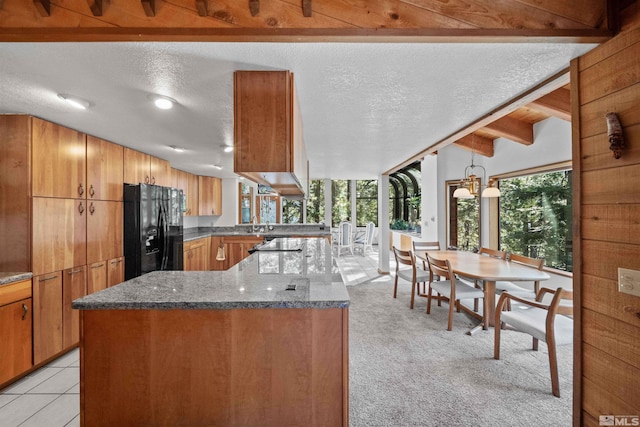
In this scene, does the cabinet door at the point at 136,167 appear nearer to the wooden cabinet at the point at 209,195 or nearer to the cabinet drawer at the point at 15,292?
the cabinet drawer at the point at 15,292

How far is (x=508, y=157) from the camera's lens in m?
4.49

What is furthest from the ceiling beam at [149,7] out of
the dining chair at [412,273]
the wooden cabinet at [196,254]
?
the wooden cabinet at [196,254]

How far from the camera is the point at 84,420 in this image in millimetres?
1354

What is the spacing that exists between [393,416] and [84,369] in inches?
67.7

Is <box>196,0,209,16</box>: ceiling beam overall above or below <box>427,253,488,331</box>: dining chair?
above

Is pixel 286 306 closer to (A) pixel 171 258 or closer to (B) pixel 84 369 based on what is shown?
(B) pixel 84 369

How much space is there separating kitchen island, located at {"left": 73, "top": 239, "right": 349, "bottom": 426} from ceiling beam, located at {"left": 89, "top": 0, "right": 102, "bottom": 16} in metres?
1.27

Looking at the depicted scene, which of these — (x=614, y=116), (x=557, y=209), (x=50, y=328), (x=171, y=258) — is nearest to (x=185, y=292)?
(x=50, y=328)

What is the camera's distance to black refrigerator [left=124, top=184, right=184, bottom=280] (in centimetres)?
A: 340

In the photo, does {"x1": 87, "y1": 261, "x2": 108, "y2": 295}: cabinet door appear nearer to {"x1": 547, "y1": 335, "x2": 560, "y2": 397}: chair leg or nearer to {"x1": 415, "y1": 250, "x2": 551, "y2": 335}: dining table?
{"x1": 415, "y1": 250, "x2": 551, "y2": 335}: dining table

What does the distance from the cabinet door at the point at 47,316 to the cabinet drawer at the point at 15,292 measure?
0.21 ft

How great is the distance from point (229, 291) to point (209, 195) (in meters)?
4.94

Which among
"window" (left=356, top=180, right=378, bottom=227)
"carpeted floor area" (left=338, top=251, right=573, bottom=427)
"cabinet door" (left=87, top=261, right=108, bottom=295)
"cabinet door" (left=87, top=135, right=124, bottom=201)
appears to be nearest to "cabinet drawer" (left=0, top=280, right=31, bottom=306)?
"cabinet door" (left=87, top=261, right=108, bottom=295)

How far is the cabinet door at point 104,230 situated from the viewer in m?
2.91
